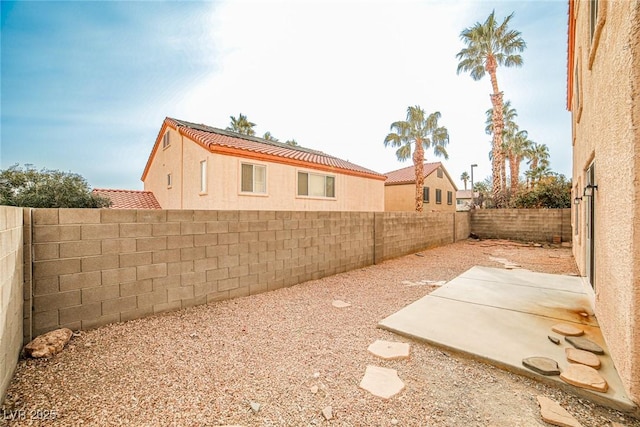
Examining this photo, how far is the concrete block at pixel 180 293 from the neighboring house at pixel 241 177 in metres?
5.31

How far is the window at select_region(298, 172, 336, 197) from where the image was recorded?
1170 cm

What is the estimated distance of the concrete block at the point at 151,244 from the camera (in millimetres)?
3705

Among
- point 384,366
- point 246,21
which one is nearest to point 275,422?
point 384,366

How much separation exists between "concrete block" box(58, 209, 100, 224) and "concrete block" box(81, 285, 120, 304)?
0.84 meters

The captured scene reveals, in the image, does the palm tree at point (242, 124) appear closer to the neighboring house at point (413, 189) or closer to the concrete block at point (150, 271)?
the neighboring house at point (413, 189)

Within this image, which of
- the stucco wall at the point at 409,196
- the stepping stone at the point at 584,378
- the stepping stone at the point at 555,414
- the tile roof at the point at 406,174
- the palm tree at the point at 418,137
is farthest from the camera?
the tile roof at the point at 406,174

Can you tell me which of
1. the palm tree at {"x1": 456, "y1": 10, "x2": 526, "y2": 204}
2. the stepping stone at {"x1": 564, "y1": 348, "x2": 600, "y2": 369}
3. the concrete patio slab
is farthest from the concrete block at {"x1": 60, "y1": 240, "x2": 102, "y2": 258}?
the palm tree at {"x1": 456, "y1": 10, "x2": 526, "y2": 204}

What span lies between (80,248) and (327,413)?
3.42m

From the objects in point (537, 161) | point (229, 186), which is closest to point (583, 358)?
point (229, 186)

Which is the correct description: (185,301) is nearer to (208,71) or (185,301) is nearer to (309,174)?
(309,174)

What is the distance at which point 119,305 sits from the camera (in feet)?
11.5

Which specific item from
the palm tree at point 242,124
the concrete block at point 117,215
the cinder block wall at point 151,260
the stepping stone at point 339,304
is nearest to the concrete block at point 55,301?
the cinder block wall at point 151,260

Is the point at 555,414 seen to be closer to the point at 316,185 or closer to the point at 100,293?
the point at 100,293

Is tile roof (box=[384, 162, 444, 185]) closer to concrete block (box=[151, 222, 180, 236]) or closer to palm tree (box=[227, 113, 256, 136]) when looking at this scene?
palm tree (box=[227, 113, 256, 136])
